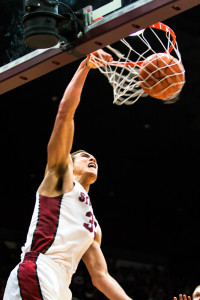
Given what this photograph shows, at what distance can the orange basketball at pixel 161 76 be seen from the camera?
385cm

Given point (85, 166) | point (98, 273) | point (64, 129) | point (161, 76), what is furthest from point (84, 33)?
point (98, 273)

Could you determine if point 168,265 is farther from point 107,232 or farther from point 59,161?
point 59,161

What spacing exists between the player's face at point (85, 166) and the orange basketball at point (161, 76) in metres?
0.70

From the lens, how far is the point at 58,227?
3.61m

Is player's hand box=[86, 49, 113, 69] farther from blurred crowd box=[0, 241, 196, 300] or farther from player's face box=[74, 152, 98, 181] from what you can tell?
blurred crowd box=[0, 241, 196, 300]

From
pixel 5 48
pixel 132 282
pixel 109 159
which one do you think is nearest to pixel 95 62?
pixel 5 48

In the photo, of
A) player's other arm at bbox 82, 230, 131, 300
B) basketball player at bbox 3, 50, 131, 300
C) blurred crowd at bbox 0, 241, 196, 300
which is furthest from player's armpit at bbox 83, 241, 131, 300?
blurred crowd at bbox 0, 241, 196, 300

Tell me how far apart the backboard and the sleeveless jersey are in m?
0.84

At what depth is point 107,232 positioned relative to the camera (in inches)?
563

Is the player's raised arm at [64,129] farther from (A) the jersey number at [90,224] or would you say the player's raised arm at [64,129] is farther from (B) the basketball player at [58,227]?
(A) the jersey number at [90,224]

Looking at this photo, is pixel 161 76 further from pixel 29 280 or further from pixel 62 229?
pixel 29 280

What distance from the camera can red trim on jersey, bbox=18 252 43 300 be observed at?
3.37 metres

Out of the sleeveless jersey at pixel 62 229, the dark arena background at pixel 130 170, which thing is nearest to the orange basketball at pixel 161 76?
the sleeveless jersey at pixel 62 229

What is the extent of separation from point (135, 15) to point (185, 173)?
9.56 metres
